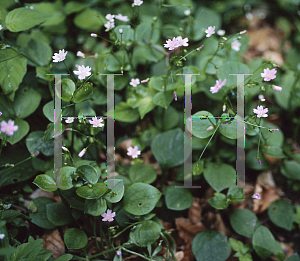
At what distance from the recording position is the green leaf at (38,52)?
2.24 m

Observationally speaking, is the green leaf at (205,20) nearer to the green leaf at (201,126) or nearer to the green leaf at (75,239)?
the green leaf at (201,126)

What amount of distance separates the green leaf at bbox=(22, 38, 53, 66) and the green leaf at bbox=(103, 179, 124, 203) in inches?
49.8

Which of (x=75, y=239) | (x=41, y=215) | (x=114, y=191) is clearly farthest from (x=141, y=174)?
(x=41, y=215)

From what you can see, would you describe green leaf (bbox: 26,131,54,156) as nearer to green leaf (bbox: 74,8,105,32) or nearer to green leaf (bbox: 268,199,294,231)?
green leaf (bbox: 74,8,105,32)

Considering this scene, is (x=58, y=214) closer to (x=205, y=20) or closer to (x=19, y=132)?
(x=19, y=132)

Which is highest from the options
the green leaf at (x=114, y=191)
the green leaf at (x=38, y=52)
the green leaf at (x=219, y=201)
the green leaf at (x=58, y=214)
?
the green leaf at (x=38, y=52)

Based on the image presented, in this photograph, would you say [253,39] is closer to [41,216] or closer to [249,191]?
[249,191]

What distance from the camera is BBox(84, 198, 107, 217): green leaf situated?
5.18ft

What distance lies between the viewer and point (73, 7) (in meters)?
2.66

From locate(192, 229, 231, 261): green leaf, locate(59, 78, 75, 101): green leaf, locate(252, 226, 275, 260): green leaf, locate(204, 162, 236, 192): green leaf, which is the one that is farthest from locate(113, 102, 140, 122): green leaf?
locate(252, 226, 275, 260): green leaf

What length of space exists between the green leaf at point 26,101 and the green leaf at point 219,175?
1540 mm

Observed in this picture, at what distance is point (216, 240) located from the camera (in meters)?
2.00

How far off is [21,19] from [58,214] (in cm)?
154

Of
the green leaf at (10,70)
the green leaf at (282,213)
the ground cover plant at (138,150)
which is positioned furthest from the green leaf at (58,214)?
the green leaf at (282,213)
